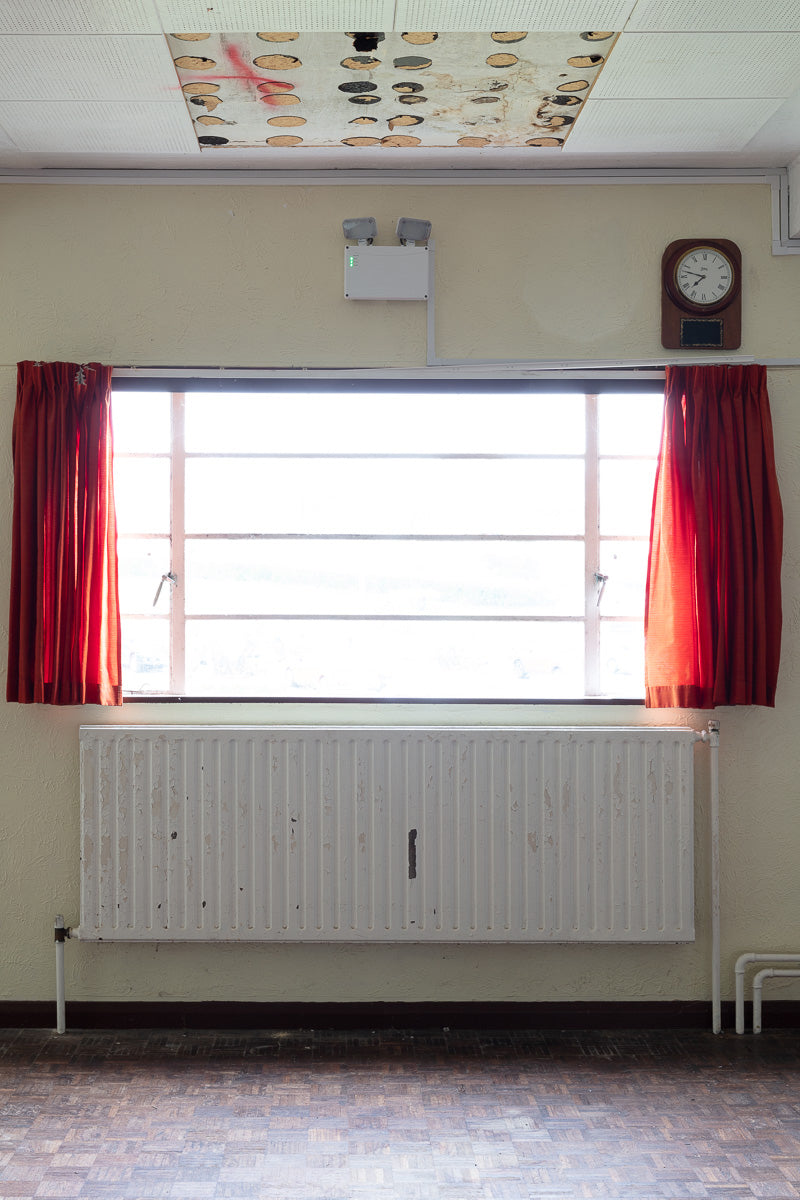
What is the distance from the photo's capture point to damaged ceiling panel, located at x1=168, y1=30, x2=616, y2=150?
2441 millimetres

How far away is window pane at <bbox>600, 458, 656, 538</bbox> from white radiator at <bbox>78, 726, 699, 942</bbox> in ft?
2.25

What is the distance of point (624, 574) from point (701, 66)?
150 cm

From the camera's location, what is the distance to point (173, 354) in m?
3.20

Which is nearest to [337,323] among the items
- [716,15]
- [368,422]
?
[368,422]

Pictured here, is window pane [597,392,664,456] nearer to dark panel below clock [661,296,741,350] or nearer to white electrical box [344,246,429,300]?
dark panel below clock [661,296,741,350]

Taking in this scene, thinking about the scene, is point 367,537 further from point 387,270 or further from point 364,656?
point 387,270

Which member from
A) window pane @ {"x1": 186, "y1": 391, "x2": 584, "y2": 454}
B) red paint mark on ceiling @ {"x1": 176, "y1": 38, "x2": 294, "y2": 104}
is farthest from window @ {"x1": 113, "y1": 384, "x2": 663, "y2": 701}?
red paint mark on ceiling @ {"x1": 176, "y1": 38, "x2": 294, "y2": 104}

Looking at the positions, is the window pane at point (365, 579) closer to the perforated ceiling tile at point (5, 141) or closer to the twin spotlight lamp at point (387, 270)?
the twin spotlight lamp at point (387, 270)

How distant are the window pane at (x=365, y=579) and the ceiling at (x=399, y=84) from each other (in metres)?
1.22

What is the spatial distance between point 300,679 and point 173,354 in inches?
44.6

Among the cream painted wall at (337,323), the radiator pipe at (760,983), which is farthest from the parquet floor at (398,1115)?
the cream painted wall at (337,323)

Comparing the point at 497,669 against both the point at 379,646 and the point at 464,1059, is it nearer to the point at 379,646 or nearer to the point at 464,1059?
the point at 379,646

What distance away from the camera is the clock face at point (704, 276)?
3.19 meters

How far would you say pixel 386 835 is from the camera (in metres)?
3.12
